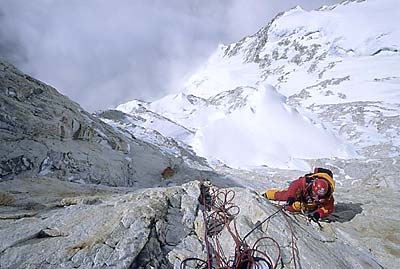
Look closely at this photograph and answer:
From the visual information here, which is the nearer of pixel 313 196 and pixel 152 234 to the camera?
pixel 152 234

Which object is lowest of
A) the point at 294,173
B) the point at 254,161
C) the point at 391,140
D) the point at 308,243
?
the point at 308,243

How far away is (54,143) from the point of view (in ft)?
37.8

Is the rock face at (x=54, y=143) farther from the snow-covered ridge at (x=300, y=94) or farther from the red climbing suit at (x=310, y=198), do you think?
the snow-covered ridge at (x=300, y=94)


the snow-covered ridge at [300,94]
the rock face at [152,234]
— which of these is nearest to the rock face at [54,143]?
the rock face at [152,234]

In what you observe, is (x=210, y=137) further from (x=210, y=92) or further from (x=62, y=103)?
(x=210, y=92)

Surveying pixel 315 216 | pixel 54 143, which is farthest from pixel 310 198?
pixel 54 143

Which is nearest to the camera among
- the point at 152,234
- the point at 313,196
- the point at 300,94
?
the point at 152,234

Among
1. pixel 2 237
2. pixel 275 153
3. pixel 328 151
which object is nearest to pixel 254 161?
pixel 275 153

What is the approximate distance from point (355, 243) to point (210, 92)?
137m

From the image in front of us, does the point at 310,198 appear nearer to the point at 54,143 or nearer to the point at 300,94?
the point at 54,143

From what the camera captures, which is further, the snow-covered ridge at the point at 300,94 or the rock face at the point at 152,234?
the snow-covered ridge at the point at 300,94

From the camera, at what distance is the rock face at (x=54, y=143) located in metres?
10.2

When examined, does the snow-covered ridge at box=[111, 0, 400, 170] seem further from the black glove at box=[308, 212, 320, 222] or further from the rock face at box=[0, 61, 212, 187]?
the black glove at box=[308, 212, 320, 222]

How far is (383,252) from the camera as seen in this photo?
5879 mm
